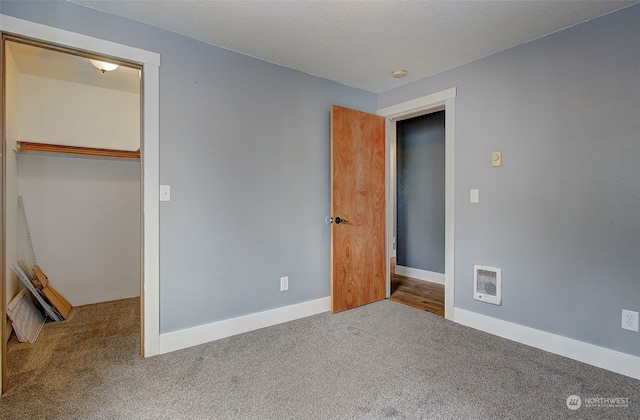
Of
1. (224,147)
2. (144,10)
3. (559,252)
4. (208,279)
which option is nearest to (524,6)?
(559,252)

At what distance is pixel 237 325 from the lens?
250cm

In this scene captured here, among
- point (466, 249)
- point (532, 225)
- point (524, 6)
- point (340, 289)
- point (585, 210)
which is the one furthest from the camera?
point (340, 289)

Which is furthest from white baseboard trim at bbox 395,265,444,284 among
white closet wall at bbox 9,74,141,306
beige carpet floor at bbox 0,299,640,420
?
white closet wall at bbox 9,74,141,306

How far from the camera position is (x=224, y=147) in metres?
2.43

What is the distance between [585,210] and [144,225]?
304 centimetres

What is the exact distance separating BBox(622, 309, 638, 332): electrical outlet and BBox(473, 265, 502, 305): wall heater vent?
72 centimetres

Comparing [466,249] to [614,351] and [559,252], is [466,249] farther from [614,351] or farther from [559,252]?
[614,351]

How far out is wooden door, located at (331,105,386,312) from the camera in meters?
2.95

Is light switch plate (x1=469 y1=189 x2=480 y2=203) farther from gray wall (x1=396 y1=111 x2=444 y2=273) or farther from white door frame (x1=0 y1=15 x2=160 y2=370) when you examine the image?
white door frame (x1=0 y1=15 x2=160 y2=370)

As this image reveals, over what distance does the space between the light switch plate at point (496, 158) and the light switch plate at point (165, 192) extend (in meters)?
2.57

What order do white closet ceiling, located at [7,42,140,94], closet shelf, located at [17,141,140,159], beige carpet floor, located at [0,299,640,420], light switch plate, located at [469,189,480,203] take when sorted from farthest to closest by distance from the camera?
closet shelf, located at [17,141,140,159], light switch plate, located at [469,189,480,203], white closet ceiling, located at [7,42,140,94], beige carpet floor, located at [0,299,640,420]

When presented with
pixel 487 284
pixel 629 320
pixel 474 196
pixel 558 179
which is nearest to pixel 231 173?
pixel 474 196

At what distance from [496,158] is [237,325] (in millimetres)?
2542

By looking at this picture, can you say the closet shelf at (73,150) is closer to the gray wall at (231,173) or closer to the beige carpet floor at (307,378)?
the gray wall at (231,173)
